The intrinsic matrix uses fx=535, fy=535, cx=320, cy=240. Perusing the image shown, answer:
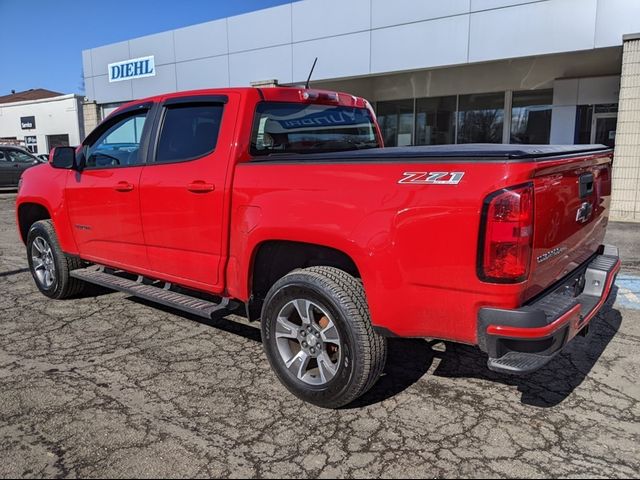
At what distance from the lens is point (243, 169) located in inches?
139

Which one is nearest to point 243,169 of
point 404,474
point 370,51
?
point 404,474

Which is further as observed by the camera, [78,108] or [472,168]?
[78,108]

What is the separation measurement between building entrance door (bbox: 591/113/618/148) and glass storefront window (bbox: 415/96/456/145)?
4.09m

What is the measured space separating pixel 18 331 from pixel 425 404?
11.7 feet

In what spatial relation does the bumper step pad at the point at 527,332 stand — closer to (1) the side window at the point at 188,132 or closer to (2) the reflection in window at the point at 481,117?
(1) the side window at the point at 188,132

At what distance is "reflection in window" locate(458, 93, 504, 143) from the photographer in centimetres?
1620

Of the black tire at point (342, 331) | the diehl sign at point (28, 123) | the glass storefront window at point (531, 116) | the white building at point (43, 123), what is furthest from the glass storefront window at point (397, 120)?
the diehl sign at point (28, 123)

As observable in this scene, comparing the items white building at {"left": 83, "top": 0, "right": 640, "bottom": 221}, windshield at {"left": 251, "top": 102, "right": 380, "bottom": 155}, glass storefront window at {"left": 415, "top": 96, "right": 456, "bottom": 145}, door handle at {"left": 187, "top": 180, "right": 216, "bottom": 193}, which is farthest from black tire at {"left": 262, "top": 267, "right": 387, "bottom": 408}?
glass storefront window at {"left": 415, "top": 96, "right": 456, "bottom": 145}

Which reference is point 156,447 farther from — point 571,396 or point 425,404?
point 571,396

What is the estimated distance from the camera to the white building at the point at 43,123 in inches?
1184

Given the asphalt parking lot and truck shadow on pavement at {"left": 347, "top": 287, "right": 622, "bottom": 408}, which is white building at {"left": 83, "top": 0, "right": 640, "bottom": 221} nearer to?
truck shadow on pavement at {"left": 347, "top": 287, "right": 622, "bottom": 408}

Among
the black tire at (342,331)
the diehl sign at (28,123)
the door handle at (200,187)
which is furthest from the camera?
the diehl sign at (28,123)

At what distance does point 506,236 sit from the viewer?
2465mm

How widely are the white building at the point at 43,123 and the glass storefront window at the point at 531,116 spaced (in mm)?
22888
